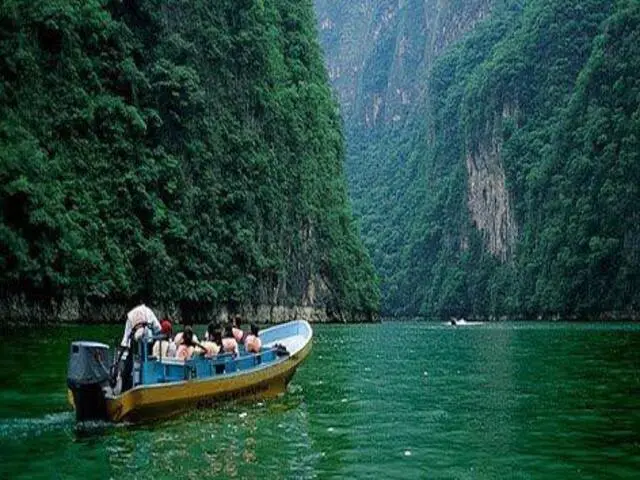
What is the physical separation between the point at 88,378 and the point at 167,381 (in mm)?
2268

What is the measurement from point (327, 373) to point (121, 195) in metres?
32.4

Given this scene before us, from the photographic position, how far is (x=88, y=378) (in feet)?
53.2

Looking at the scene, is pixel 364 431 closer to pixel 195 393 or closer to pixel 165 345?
pixel 195 393

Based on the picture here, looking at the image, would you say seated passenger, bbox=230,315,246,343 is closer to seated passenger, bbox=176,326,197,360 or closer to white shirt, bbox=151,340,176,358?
white shirt, bbox=151,340,176,358

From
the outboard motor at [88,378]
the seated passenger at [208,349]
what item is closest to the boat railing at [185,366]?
the seated passenger at [208,349]

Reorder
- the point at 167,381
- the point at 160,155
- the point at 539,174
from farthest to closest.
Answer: the point at 539,174 < the point at 160,155 < the point at 167,381

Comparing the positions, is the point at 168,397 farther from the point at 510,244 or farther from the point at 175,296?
the point at 510,244

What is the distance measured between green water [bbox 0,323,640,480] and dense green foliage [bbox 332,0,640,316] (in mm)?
69486

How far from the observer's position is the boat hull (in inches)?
662

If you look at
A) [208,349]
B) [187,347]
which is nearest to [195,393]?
[187,347]

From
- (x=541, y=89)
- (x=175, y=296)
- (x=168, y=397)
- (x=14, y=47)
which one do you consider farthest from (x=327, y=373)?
(x=541, y=89)

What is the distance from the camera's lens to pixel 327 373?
91.5ft

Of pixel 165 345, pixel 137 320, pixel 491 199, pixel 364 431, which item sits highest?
pixel 491 199

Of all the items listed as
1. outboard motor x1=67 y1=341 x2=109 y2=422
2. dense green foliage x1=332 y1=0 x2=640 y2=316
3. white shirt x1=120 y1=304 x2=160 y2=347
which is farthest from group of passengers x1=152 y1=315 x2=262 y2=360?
dense green foliage x1=332 y1=0 x2=640 y2=316
